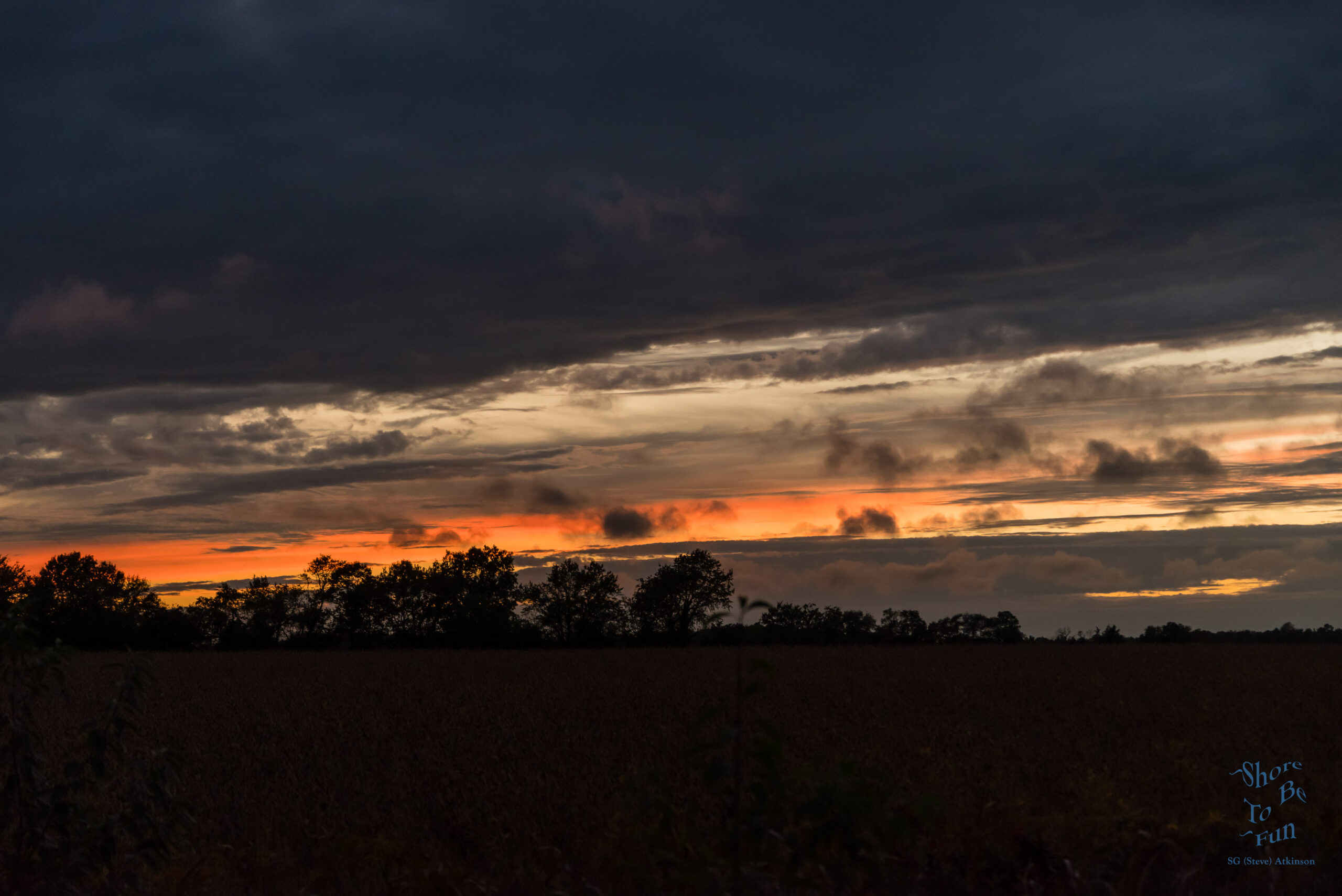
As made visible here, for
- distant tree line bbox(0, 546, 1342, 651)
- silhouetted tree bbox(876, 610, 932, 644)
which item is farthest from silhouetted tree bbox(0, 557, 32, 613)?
silhouetted tree bbox(876, 610, 932, 644)

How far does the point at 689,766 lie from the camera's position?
41.2 feet

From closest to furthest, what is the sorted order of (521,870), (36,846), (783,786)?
(783,786)
(36,846)
(521,870)

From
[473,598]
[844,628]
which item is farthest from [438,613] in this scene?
[844,628]

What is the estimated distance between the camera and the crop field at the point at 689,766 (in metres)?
7.83

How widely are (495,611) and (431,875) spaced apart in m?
57.3

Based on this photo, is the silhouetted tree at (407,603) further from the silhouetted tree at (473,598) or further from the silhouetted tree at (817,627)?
the silhouetted tree at (817,627)

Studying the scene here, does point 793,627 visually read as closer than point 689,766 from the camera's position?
No

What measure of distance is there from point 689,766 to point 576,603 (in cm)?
5461

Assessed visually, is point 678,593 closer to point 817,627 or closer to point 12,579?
point 817,627

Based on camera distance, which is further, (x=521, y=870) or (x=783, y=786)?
(x=521, y=870)

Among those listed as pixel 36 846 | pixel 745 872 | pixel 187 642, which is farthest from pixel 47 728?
pixel 187 642

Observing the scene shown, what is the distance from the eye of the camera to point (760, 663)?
166 inches

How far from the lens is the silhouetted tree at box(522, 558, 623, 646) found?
6506 centimetres

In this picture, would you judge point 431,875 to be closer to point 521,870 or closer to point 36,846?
point 521,870
